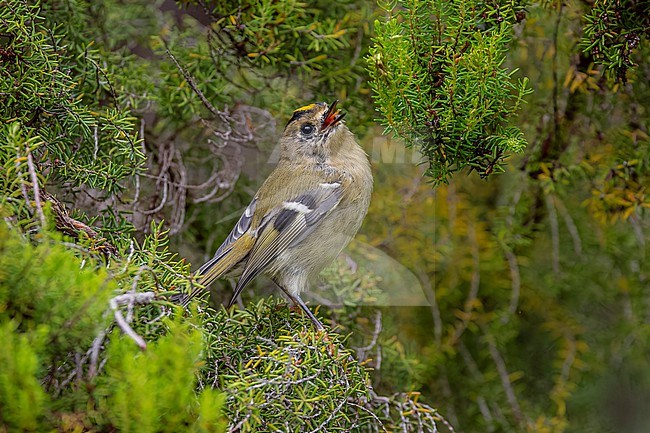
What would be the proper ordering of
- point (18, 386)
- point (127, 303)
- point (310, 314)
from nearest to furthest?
point (18, 386) → point (127, 303) → point (310, 314)

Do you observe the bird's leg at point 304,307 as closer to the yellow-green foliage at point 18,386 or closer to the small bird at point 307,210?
the small bird at point 307,210

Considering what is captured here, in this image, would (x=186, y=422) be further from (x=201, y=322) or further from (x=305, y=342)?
(x=305, y=342)

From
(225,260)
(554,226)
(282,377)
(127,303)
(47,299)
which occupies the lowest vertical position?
(554,226)

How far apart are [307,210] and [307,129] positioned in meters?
0.26

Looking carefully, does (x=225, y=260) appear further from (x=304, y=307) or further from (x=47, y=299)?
(x=47, y=299)

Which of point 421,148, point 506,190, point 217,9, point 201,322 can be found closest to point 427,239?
point 506,190

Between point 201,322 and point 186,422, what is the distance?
41 centimetres

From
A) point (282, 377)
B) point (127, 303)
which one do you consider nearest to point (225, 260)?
point (282, 377)

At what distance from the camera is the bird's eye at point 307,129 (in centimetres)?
231

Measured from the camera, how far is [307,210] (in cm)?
228

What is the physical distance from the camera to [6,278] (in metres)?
1.14

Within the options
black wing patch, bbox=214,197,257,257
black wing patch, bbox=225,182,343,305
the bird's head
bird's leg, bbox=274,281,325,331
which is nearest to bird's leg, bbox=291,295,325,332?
bird's leg, bbox=274,281,325,331

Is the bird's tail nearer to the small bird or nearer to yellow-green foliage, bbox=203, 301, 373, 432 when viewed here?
the small bird

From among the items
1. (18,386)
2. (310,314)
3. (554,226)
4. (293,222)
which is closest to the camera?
(18,386)
